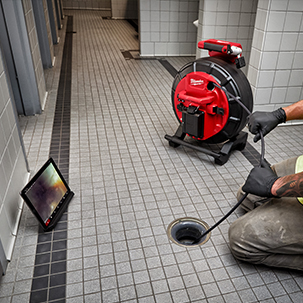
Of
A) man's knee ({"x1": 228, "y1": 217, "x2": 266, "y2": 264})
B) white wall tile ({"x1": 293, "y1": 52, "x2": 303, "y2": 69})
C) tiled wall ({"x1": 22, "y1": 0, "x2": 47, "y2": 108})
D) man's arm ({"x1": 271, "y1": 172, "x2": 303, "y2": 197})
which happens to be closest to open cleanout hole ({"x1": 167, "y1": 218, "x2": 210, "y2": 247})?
man's knee ({"x1": 228, "y1": 217, "x2": 266, "y2": 264})

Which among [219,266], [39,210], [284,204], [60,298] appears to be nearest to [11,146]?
[39,210]

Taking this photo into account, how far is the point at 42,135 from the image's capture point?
3412mm

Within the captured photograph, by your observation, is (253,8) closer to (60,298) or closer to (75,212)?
(75,212)

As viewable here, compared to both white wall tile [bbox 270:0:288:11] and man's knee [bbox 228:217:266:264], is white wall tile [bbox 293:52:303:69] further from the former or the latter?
man's knee [bbox 228:217:266:264]

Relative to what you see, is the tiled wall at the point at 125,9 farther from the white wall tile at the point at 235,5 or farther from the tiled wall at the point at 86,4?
the white wall tile at the point at 235,5

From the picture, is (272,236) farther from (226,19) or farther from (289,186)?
(226,19)

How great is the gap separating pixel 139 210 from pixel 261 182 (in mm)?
1000

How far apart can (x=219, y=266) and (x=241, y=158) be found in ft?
4.63

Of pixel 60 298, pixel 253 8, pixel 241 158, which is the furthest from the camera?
pixel 253 8

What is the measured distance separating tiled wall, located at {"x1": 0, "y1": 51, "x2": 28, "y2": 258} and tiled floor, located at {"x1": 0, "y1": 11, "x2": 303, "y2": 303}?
0.34ft

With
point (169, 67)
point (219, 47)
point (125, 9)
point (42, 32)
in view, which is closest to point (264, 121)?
point (219, 47)

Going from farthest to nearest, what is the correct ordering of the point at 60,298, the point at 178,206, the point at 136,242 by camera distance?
1. the point at 178,206
2. the point at 136,242
3. the point at 60,298

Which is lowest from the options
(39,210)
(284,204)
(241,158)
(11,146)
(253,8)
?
(241,158)

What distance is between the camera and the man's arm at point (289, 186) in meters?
1.60
